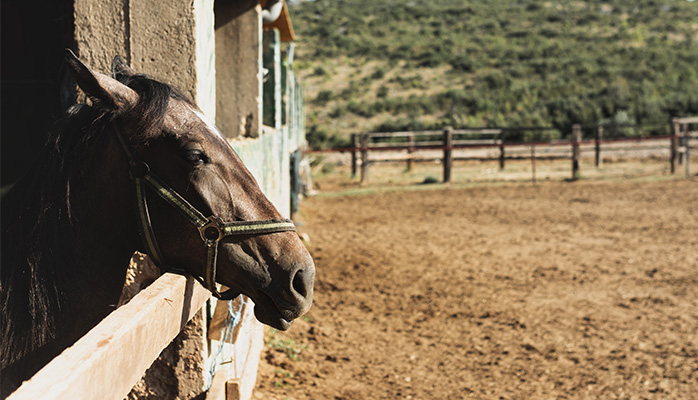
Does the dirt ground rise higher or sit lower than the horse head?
lower

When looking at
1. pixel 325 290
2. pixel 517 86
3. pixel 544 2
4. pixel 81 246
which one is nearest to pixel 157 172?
pixel 81 246

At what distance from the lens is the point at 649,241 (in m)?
8.57

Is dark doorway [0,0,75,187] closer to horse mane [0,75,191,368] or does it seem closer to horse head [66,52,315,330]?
horse mane [0,75,191,368]

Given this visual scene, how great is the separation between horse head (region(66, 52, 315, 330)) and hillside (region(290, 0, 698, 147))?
22.6 meters

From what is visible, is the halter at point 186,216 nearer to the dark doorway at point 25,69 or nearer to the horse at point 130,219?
the horse at point 130,219

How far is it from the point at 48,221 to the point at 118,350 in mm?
757

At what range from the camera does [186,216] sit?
6.44 ft

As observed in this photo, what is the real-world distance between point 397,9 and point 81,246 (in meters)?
52.6

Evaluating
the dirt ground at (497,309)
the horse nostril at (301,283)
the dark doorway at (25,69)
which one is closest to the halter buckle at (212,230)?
the horse nostril at (301,283)

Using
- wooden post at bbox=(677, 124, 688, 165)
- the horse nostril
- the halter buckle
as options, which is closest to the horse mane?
the halter buckle

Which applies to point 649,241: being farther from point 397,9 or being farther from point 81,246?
point 397,9

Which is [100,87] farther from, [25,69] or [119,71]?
[25,69]

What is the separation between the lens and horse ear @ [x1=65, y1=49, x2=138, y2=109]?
171 cm

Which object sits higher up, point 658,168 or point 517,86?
point 517,86
